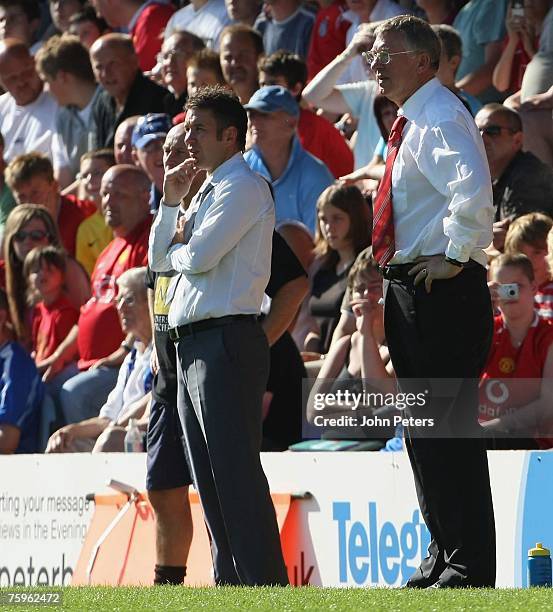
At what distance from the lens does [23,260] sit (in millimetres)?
11047

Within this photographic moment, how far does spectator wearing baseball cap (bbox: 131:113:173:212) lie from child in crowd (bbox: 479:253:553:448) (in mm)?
3148

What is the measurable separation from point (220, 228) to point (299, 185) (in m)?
4.15

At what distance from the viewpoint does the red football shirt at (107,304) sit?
1020cm

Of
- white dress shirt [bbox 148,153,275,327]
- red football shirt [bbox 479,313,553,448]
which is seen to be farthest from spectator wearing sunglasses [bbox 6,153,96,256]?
white dress shirt [bbox 148,153,275,327]

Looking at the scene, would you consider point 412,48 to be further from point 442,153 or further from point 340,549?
point 340,549

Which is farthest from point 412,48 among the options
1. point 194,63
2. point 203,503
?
point 194,63

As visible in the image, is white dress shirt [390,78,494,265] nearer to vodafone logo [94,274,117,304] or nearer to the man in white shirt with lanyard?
the man in white shirt with lanyard

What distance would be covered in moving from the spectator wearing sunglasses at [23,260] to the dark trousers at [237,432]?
4915mm

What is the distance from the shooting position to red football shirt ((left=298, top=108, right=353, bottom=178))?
11.0 meters

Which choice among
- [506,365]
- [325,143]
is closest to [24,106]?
[325,143]

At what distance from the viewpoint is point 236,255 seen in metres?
6.16

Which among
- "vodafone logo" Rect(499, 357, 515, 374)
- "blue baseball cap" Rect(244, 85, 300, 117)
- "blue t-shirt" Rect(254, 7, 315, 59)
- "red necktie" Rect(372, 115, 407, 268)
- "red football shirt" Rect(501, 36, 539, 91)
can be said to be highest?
"blue t-shirt" Rect(254, 7, 315, 59)

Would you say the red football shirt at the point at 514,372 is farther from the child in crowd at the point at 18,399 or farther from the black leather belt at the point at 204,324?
the child in crowd at the point at 18,399

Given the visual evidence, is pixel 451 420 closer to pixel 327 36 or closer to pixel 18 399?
pixel 18 399
